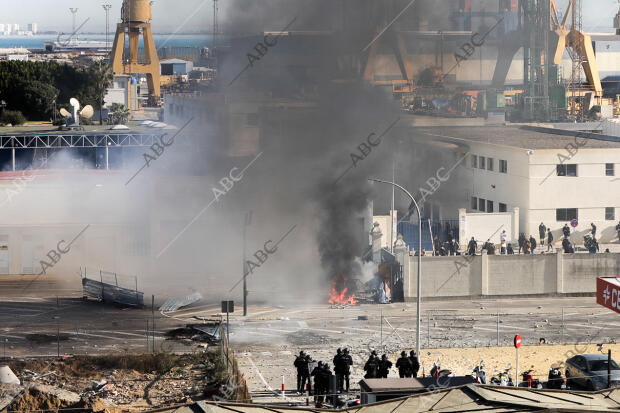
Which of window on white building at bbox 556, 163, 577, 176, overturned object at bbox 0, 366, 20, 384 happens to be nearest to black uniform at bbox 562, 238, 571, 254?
window on white building at bbox 556, 163, 577, 176

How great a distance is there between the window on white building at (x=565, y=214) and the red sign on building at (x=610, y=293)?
21.6 m

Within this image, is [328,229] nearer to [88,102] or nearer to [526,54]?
[526,54]

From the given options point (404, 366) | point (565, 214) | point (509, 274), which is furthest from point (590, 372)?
point (565, 214)

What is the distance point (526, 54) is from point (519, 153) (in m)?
24.6

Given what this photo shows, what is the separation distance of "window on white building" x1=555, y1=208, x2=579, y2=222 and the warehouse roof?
10.3ft

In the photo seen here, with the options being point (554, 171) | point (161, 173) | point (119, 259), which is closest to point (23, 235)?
point (119, 259)

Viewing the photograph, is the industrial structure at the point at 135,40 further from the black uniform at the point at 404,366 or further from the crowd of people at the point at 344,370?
the black uniform at the point at 404,366

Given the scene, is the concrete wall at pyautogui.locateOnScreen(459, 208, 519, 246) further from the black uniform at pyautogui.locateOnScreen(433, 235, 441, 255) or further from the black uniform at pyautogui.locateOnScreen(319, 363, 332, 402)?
the black uniform at pyautogui.locateOnScreen(319, 363, 332, 402)

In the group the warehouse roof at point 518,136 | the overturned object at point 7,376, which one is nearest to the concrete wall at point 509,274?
the warehouse roof at point 518,136

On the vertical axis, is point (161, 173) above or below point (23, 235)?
above

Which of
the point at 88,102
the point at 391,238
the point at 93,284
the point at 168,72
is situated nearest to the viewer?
the point at 93,284

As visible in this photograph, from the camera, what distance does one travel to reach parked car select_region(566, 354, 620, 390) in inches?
1035

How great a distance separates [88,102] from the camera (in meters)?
113

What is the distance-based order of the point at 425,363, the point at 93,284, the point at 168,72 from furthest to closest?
the point at 168,72 < the point at 93,284 < the point at 425,363
